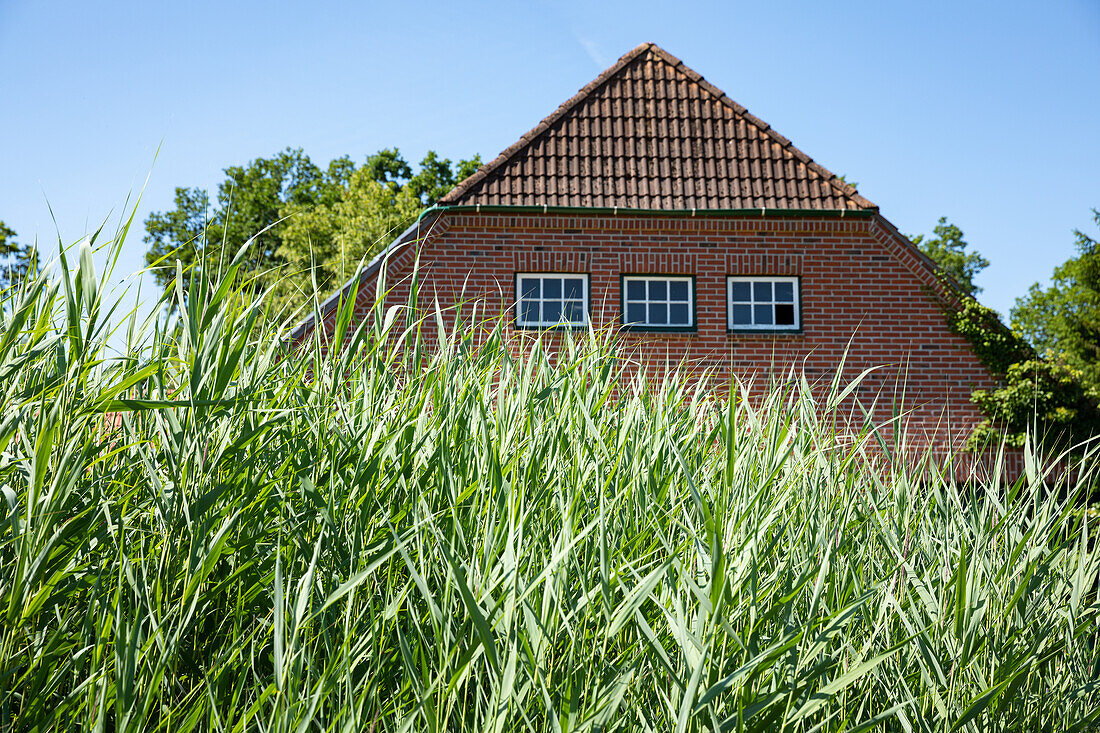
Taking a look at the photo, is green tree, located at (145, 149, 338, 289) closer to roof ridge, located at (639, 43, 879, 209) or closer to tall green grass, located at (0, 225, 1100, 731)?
roof ridge, located at (639, 43, 879, 209)

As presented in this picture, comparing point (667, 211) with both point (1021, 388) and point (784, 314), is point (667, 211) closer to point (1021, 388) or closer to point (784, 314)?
point (784, 314)

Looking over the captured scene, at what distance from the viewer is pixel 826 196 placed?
32.4 feet

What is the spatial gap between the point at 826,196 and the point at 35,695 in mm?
9897

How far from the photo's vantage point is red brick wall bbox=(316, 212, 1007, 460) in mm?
9453

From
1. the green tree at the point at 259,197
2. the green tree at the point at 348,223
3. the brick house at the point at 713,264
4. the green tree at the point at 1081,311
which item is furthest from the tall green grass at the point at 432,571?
the green tree at the point at 259,197

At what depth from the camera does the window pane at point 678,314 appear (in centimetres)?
966

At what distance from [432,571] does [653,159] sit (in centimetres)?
899

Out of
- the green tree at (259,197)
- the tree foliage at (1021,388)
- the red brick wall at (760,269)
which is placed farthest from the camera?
the green tree at (259,197)

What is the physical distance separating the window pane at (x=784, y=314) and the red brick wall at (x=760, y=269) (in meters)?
0.18

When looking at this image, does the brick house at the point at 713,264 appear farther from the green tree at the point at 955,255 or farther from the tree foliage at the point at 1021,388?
the green tree at the point at 955,255

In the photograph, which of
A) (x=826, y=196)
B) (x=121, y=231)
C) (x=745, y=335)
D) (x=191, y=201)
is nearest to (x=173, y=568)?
(x=121, y=231)

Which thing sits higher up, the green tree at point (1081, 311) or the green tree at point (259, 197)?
the green tree at point (259, 197)

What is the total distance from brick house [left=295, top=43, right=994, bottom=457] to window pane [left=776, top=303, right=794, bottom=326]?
0.06ft

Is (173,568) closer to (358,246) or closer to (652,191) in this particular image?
(652,191)
